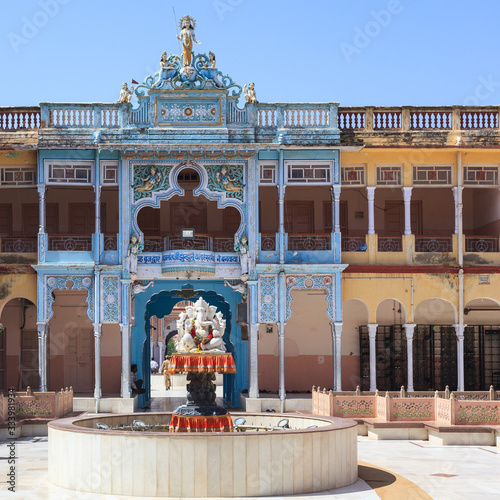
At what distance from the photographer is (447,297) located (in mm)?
24734

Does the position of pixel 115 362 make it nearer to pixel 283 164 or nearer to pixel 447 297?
pixel 283 164

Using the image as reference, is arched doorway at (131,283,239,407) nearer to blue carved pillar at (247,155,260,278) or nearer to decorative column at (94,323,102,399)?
decorative column at (94,323,102,399)

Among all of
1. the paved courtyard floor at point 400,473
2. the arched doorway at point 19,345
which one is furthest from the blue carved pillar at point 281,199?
the arched doorway at point 19,345

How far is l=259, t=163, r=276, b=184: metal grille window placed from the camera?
24375 millimetres

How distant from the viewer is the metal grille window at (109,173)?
24156 mm

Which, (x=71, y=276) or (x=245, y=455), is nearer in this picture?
(x=245, y=455)

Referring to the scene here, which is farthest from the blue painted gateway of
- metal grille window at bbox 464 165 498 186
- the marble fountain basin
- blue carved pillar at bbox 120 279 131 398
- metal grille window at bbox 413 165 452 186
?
the marble fountain basin

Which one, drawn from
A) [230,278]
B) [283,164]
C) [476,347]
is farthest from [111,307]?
[476,347]

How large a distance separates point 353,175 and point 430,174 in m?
2.09

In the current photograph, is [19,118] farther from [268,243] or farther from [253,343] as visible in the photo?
[253,343]

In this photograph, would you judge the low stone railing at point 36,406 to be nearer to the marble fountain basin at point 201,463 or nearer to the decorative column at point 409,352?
the marble fountain basin at point 201,463

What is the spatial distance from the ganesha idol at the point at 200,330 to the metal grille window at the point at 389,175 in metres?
10.7

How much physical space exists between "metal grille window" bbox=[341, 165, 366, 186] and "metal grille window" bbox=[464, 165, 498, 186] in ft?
9.29

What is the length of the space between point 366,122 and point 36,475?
14.0 m
